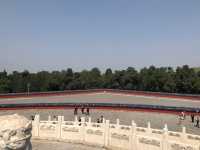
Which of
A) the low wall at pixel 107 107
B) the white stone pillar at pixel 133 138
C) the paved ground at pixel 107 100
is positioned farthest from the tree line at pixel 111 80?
the white stone pillar at pixel 133 138

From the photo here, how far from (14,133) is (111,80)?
52.8 meters

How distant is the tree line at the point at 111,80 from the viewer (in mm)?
50344

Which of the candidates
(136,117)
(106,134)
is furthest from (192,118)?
(106,134)

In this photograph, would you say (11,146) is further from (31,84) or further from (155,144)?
(31,84)

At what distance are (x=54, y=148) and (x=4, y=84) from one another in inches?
1595

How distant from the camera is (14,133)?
6.16 meters

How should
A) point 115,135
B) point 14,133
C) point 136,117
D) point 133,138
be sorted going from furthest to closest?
point 136,117
point 115,135
point 133,138
point 14,133

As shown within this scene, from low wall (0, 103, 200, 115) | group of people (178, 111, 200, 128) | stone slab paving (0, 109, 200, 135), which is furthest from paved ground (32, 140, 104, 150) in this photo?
low wall (0, 103, 200, 115)

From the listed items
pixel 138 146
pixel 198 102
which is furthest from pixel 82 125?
pixel 198 102

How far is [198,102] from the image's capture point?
122ft

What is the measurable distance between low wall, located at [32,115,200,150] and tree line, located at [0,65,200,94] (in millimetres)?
33631

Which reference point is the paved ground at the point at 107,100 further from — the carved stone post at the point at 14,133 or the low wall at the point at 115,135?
the carved stone post at the point at 14,133

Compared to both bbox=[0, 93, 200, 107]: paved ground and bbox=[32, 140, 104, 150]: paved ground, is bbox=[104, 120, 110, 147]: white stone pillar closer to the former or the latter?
bbox=[32, 140, 104, 150]: paved ground

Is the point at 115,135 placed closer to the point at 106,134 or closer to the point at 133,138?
the point at 106,134
